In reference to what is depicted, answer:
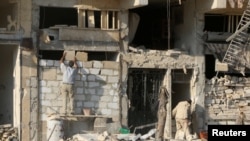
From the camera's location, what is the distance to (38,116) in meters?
18.1

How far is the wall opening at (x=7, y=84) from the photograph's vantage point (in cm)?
1925

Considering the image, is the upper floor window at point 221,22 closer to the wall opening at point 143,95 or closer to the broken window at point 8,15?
the wall opening at point 143,95

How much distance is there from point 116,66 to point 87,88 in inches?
48.1

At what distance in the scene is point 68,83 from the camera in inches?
702

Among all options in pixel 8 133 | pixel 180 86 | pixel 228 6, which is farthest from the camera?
pixel 180 86

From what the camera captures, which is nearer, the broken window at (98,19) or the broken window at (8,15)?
the broken window at (8,15)

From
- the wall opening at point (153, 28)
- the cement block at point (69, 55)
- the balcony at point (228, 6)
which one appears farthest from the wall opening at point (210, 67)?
the cement block at point (69, 55)

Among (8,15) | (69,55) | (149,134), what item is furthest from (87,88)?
(8,15)

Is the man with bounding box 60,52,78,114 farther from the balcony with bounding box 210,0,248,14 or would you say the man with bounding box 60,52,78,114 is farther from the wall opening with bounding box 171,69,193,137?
the balcony with bounding box 210,0,248,14

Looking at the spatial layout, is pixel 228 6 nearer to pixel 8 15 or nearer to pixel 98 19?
pixel 98 19

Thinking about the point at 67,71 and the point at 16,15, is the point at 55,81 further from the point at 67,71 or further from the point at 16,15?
the point at 16,15

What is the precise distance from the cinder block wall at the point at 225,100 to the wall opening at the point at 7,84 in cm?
670

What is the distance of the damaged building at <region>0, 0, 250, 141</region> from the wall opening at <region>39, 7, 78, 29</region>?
4 centimetres

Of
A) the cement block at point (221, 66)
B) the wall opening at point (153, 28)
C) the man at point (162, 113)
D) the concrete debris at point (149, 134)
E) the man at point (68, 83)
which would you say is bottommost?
the concrete debris at point (149, 134)
